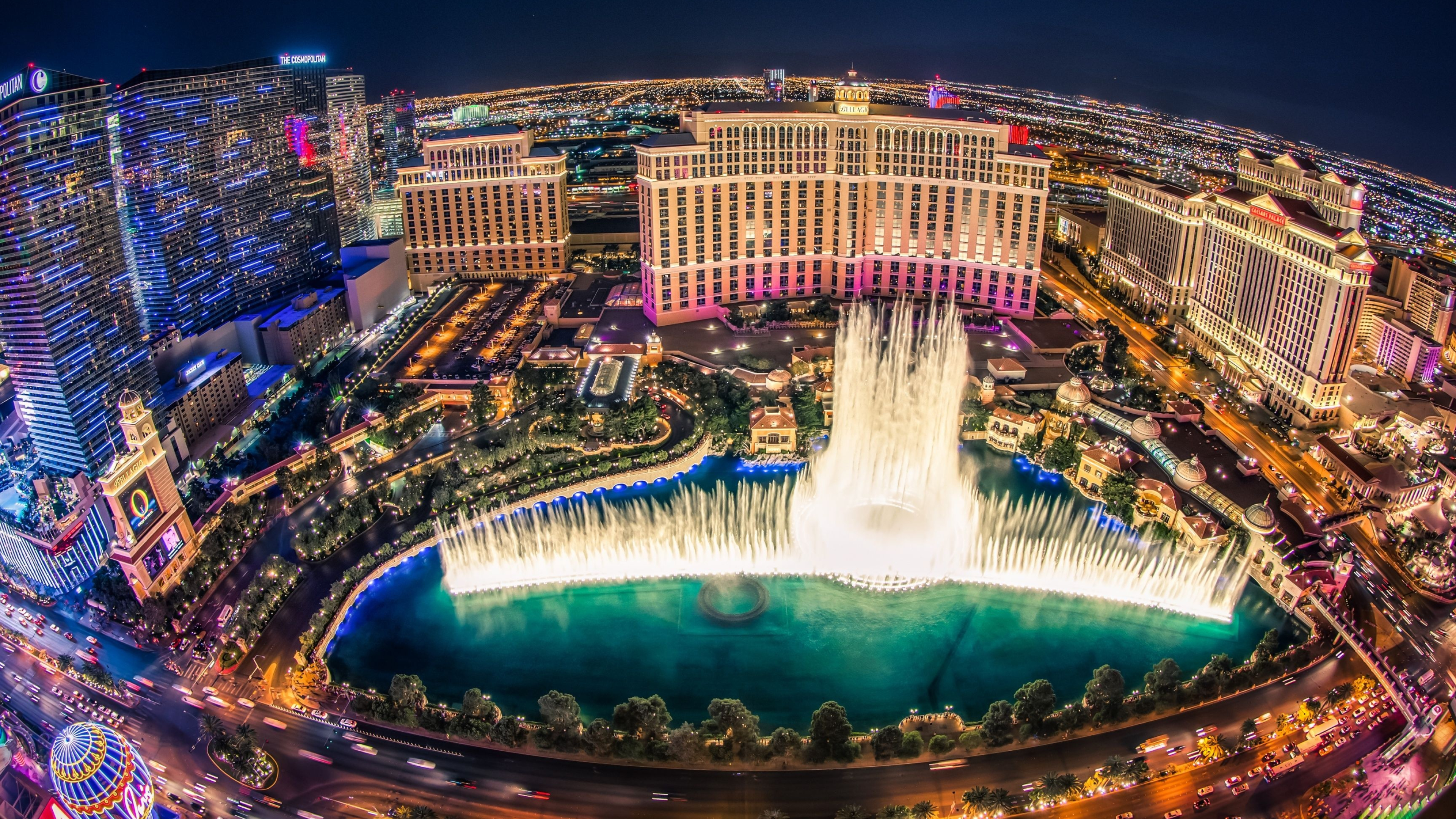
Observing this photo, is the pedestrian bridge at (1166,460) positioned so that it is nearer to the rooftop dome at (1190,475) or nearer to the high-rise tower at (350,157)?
the rooftop dome at (1190,475)

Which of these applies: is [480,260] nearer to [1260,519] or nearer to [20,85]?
[20,85]

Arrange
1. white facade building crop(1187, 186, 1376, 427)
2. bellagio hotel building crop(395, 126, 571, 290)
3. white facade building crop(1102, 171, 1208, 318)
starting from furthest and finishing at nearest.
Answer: bellagio hotel building crop(395, 126, 571, 290)
white facade building crop(1102, 171, 1208, 318)
white facade building crop(1187, 186, 1376, 427)

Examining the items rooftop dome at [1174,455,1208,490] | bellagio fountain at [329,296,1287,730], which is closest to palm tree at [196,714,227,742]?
bellagio fountain at [329,296,1287,730]

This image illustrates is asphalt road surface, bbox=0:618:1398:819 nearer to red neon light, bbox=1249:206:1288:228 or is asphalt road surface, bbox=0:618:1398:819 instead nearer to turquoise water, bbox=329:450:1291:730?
turquoise water, bbox=329:450:1291:730

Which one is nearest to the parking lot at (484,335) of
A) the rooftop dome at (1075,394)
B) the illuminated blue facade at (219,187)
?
the illuminated blue facade at (219,187)

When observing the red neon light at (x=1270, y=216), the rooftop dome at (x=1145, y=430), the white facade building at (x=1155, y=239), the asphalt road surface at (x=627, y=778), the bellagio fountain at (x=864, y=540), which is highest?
the red neon light at (x=1270, y=216)

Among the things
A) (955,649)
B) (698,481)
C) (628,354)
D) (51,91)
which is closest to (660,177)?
(628,354)

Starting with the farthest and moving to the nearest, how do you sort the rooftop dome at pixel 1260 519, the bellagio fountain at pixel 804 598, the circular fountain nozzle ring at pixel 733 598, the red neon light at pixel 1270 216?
the red neon light at pixel 1270 216 → the rooftop dome at pixel 1260 519 → the circular fountain nozzle ring at pixel 733 598 → the bellagio fountain at pixel 804 598

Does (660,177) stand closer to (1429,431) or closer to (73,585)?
(73,585)
